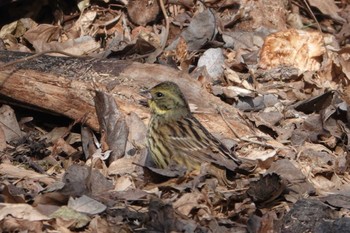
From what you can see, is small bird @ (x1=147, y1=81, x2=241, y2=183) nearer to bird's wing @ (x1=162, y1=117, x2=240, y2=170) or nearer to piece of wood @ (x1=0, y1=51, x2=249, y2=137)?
bird's wing @ (x1=162, y1=117, x2=240, y2=170)

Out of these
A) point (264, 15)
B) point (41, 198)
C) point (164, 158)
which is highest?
point (41, 198)

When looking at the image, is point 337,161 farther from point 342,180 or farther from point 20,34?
point 20,34

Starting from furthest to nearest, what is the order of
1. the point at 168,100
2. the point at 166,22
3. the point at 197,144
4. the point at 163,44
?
the point at 166,22 < the point at 163,44 < the point at 168,100 < the point at 197,144

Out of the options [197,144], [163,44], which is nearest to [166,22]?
[163,44]

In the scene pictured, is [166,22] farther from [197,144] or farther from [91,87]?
[197,144]

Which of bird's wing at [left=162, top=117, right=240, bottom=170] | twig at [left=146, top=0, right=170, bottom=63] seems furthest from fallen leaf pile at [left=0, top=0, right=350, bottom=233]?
bird's wing at [left=162, top=117, right=240, bottom=170]

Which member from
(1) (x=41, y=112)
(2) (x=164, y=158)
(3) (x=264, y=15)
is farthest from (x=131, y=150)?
(3) (x=264, y=15)

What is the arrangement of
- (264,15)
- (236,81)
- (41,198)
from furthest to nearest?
(264,15) → (236,81) → (41,198)
